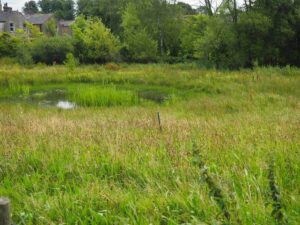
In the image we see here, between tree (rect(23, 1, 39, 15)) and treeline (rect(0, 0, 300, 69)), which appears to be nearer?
treeline (rect(0, 0, 300, 69))

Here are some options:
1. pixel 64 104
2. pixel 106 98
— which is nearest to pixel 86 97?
pixel 106 98

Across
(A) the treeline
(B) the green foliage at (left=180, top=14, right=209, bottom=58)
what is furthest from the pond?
(B) the green foliage at (left=180, top=14, right=209, bottom=58)

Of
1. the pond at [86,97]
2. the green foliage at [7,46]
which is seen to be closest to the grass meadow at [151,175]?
the pond at [86,97]

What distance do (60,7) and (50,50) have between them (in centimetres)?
6667

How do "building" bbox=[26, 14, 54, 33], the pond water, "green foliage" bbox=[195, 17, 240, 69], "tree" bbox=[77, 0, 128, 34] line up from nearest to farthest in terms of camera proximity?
the pond water
"green foliage" bbox=[195, 17, 240, 69]
"tree" bbox=[77, 0, 128, 34]
"building" bbox=[26, 14, 54, 33]

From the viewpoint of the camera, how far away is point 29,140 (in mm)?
6320

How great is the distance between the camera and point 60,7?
334ft

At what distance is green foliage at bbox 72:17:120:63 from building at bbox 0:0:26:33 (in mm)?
20620

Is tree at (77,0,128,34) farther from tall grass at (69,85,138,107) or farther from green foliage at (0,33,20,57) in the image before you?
tall grass at (69,85,138,107)

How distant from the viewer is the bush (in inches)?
1582

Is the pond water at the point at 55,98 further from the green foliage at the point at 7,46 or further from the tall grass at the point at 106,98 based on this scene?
the green foliage at the point at 7,46

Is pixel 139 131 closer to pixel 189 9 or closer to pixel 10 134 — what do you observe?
pixel 10 134

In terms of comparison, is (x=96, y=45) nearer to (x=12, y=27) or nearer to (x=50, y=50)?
(x=50, y=50)

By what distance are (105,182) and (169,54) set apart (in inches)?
1561
